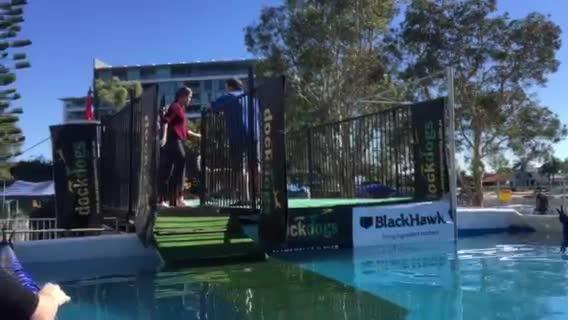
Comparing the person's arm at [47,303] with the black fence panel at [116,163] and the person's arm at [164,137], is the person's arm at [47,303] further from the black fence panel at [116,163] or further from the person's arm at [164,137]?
the black fence panel at [116,163]

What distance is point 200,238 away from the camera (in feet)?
25.4

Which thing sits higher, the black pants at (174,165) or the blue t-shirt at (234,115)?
the blue t-shirt at (234,115)

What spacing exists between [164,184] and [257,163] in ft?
5.77

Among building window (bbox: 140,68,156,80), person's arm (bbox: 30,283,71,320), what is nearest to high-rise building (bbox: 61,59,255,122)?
building window (bbox: 140,68,156,80)

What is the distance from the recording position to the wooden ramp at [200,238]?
7.57 metres

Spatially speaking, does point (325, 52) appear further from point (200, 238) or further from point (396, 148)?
point (200, 238)

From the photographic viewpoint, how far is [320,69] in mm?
25125

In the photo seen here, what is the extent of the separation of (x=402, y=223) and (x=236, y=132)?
320 centimetres

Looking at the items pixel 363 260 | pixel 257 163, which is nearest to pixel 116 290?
pixel 257 163

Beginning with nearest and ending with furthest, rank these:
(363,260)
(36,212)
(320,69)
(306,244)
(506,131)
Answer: (363,260) < (306,244) < (36,212) < (320,69) < (506,131)

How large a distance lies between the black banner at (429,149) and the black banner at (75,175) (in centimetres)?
508

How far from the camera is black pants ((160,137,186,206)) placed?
8.41m

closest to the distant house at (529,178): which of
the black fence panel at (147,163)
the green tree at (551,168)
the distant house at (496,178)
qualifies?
the green tree at (551,168)

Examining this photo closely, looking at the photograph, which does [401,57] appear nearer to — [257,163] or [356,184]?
[356,184]
